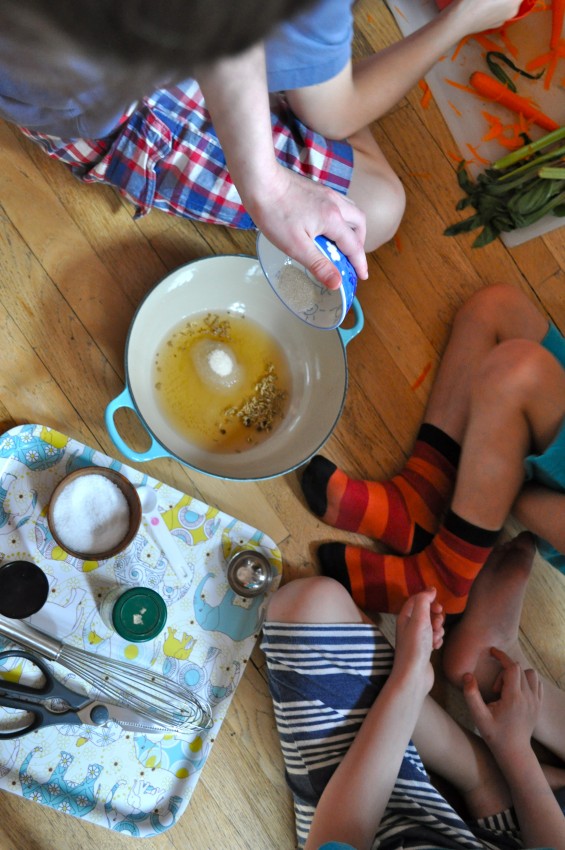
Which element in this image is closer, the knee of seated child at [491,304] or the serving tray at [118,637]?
the serving tray at [118,637]

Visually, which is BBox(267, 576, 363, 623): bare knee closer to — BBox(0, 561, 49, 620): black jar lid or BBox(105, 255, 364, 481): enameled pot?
BBox(105, 255, 364, 481): enameled pot

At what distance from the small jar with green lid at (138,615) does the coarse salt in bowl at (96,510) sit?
0.07 m

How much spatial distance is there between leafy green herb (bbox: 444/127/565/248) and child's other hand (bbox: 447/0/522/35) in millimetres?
165

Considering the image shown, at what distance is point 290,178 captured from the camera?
2.04ft

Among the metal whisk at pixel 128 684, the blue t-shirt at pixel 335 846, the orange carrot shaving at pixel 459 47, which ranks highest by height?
the orange carrot shaving at pixel 459 47

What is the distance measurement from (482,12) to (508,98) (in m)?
0.13

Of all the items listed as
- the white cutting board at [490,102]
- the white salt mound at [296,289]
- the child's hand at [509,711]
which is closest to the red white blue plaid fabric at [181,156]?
the white salt mound at [296,289]

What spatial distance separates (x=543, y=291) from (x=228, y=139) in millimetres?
650

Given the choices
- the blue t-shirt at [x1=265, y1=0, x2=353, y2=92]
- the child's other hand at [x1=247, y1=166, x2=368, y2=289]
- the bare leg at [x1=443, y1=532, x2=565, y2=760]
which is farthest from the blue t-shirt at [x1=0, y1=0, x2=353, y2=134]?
the bare leg at [x1=443, y1=532, x2=565, y2=760]

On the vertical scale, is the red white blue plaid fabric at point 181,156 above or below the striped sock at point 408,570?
above

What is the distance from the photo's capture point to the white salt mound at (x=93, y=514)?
0.84 meters

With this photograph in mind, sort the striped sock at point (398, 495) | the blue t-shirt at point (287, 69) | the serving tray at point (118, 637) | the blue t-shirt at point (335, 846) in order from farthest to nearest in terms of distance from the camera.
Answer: the striped sock at point (398, 495), the serving tray at point (118, 637), the blue t-shirt at point (335, 846), the blue t-shirt at point (287, 69)

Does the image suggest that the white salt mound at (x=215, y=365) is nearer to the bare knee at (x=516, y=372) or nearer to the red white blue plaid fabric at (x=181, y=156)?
the red white blue plaid fabric at (x=181, y=156)

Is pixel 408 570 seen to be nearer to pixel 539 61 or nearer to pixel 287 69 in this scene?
pixel 287 69
